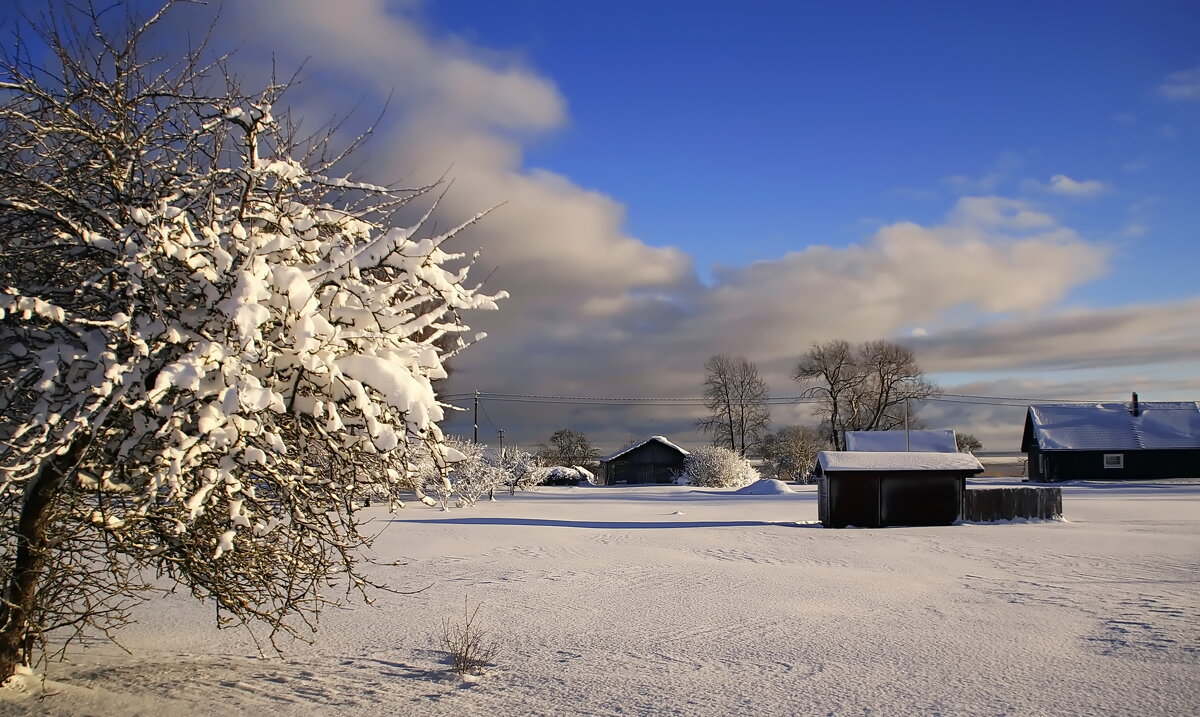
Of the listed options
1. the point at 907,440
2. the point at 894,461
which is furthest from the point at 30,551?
the point at 907,440

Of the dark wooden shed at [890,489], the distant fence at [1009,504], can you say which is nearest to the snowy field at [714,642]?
the dark wooden shed at [890,489]

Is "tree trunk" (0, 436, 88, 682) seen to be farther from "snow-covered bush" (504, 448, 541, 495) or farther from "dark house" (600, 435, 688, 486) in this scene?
"dark house" (600, 435, 688, 486)

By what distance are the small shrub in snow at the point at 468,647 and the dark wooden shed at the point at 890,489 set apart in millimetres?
17813

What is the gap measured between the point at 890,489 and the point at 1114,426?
44.0 m

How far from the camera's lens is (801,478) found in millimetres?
69562

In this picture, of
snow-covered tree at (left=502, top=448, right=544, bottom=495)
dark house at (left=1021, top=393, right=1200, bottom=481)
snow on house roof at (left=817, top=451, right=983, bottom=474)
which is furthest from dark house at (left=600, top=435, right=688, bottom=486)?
snow on house roof at (left=817, top=451, right=983, bottom=474)

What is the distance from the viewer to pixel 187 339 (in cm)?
543

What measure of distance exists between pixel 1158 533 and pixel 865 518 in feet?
26.1

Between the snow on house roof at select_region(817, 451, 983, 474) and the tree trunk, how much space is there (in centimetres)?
2294

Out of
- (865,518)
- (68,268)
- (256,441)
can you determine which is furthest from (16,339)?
(865,518)

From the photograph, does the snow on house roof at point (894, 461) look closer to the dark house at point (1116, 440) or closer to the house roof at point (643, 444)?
the dark house at point (1116, 440)

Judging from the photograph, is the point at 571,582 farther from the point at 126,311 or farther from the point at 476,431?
the point at 476,431

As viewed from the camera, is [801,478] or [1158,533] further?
[801,478]

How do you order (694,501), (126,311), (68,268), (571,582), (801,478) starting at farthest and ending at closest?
1. (801,478)
2. (694,501)
3. (571,582)
4. (68,268)
5. (126,311)
